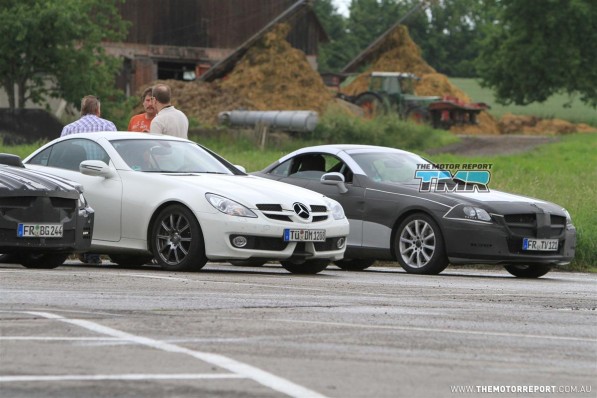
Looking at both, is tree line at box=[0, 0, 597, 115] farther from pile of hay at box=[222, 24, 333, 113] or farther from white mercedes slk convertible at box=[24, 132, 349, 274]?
white mercedes slk convertible at box=[24, 132, 349, 274]

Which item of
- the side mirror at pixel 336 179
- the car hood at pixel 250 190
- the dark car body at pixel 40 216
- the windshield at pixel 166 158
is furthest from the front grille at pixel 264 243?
the side mirror at pixel 336 179

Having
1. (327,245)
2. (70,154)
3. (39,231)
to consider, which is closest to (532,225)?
(327,245)

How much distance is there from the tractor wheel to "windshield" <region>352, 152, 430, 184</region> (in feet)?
147

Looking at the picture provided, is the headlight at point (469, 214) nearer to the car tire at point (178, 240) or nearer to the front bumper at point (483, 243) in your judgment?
the front bumper at point (483, 243)

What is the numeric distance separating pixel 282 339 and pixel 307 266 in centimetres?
728

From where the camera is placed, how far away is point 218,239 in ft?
47.5

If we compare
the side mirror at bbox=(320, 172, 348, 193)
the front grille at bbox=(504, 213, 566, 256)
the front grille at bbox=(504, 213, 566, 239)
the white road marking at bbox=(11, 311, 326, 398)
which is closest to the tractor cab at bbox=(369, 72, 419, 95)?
the side mirror at bbox=(320, 172, 348, 193)

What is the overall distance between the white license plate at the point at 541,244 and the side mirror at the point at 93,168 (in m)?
4.63

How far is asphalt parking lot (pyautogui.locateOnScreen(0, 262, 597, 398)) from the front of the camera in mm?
6836

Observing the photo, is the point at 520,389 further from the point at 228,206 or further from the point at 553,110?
the point at 553,110

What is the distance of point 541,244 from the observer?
1636 cm

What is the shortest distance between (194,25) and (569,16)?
21266 mm

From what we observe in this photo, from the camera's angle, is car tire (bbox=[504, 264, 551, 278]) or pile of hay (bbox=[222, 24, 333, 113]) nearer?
car tire (bbox=[504, 264, 551, 278])

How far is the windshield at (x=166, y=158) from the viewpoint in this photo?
15594mm
